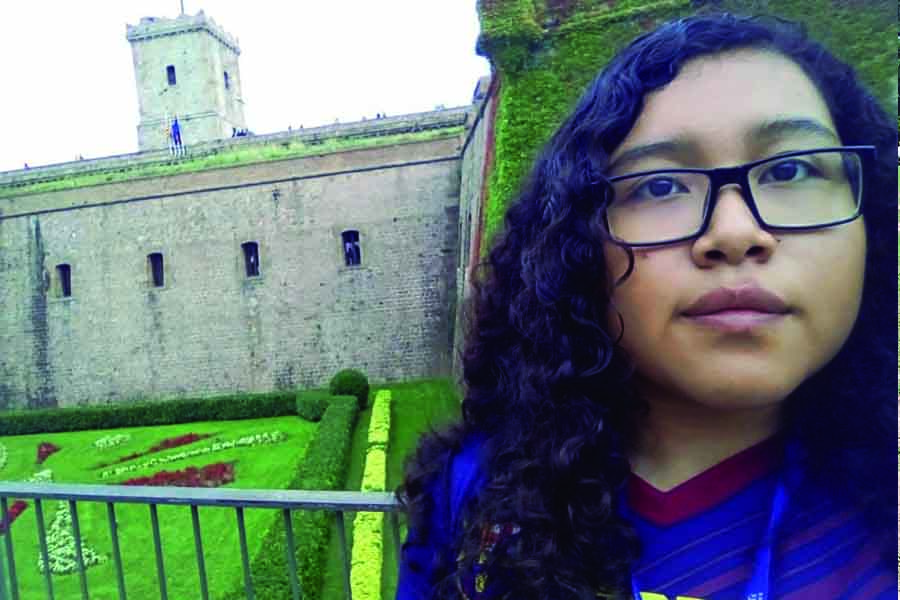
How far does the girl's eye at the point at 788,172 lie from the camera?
36.1 inches

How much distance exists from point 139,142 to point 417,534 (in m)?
30.2

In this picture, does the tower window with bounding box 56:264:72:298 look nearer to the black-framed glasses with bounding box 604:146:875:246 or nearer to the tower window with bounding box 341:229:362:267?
the tower window with bounding box 341:229:362:267

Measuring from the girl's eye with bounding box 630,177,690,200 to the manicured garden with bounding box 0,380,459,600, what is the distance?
0.64 meters

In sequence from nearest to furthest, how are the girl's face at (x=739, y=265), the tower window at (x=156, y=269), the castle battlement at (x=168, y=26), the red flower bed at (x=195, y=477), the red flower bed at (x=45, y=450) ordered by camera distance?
1. the girl's face at (x=739, y=265)
2. the red flower bed at (x=195, y=477)
3. the red flower bed at (x=45, y=450)
4. the tower window at (x=156, y=269)
5. the castle battlement at (x=168, y=26)

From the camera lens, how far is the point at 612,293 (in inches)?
40.9

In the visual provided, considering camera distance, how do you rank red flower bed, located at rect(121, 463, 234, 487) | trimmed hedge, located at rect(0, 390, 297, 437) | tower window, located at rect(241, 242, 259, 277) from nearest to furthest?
red flower bed, located at rect(121, 463, 234, 487) < trimmed hedge, located at rect(0, 390, 297, 437) < tower window, located at rect(241, 242, 259, 277)

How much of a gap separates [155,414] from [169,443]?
9.44ft

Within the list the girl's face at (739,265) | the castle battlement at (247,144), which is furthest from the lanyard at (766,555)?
the castle battlement at (247,144)

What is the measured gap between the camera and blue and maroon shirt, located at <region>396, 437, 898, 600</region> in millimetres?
946

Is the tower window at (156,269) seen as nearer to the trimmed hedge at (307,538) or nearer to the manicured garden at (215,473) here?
the manicured garden at (215,473)

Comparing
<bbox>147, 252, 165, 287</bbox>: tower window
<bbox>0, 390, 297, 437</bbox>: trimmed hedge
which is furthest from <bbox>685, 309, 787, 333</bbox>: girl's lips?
<bbox>147, 252, 165, 287</bbox>: tower window

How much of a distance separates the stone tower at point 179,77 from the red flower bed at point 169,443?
56.7ft

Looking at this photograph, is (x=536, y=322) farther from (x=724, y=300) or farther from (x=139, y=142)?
(x=139, y=142)

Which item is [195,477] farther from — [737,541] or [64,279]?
[64,279]
